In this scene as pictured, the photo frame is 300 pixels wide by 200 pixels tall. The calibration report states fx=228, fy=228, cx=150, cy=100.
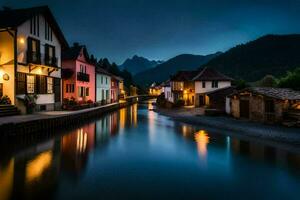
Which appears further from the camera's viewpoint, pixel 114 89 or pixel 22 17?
pixel 114 89

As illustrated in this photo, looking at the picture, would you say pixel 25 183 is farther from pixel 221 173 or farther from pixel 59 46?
pixel 59 46

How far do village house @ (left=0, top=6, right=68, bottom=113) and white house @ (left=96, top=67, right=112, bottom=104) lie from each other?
16471 mm

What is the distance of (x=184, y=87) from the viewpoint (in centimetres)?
5122

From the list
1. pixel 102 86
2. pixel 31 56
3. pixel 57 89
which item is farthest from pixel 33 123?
pixel 102 86

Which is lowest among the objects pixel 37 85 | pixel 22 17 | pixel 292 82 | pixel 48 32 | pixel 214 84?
pixel 37 85

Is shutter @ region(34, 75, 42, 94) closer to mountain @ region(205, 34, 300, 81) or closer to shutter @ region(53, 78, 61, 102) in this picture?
shutter @ region(53, 78, 61, 102)

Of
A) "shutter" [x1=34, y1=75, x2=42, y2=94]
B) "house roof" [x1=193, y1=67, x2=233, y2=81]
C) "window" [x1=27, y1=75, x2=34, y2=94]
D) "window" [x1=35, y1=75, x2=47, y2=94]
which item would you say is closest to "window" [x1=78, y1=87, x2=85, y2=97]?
"window" [x1=35, y1=75, x2=47, y2=94]

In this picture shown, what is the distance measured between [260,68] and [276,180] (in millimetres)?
82368

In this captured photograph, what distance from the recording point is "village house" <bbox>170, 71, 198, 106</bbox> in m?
49.3

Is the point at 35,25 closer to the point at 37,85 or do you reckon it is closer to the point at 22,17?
the point at 22,17

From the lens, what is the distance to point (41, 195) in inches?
299

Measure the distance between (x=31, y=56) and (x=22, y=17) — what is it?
3988 millimetres

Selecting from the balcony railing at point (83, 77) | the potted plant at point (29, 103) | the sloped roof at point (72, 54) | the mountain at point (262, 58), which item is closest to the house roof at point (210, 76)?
the balcony railing at point (83, 77)

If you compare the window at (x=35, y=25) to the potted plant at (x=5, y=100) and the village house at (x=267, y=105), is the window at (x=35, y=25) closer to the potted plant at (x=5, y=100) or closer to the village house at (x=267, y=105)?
the potted plant at (x=5, y=100)
